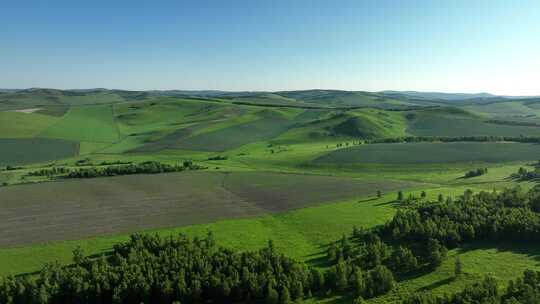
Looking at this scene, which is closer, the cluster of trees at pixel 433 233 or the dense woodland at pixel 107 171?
the cluster of trees at pixel 433 233

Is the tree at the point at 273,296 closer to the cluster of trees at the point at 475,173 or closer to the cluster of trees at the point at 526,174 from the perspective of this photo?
the cluster of trees at the point at 475,173

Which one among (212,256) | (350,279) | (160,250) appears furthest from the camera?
(160,250)

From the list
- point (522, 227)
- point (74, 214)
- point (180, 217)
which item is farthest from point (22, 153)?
point (522, 227)

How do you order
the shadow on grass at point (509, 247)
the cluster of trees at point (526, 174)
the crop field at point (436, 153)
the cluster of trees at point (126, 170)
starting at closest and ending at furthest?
1. the shadow on grass at point (509, 247)
2. the cluster of trees at point (526, 174)
3. the cluster of trees at point (126, 170)
4. the crop field at point (436, 153)

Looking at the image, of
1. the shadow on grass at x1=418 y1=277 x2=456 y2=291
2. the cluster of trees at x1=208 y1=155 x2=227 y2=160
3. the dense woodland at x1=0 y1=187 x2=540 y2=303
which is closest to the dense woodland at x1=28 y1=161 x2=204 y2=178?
the cluster of trees at x1=208 y1=155 x2=227 y2=160

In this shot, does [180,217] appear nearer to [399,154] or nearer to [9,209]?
[9,209]

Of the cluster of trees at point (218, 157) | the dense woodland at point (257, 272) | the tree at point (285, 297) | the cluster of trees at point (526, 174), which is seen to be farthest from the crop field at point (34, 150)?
the cluster of trees at point (526, 174)
